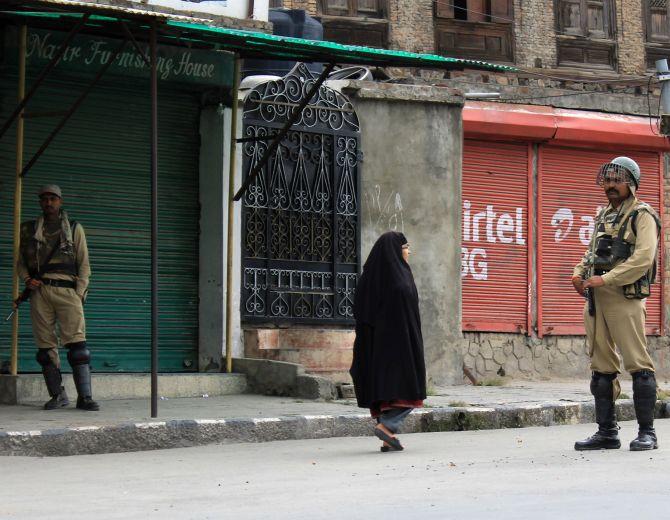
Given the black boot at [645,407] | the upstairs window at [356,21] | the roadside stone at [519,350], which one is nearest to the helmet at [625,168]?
the black boot at [645,407]

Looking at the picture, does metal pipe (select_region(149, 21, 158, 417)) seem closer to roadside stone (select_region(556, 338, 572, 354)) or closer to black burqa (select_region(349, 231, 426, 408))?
black burqa (select_region(349, 231, 426, 408))

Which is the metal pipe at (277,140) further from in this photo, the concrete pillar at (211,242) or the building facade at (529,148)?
the building facade at (529,148)

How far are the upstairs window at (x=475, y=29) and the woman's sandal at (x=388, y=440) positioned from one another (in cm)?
1186

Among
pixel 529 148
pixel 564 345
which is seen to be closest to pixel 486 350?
pixel 564 345

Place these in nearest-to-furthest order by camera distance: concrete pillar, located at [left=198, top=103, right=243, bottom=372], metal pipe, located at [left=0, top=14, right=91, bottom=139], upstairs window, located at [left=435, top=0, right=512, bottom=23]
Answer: metal pipe, located at [left=0, top=14, right=91, bottom=139] < concrete pillar, located at [left=198, top=103, right=243, bottom=372] < upstairs window, located at [left=435, top=0, right=512, bottom=23]

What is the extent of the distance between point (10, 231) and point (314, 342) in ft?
10.9

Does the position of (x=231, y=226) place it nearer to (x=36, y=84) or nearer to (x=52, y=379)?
(x=36, y=84)

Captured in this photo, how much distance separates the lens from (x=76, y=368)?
36.9 feet

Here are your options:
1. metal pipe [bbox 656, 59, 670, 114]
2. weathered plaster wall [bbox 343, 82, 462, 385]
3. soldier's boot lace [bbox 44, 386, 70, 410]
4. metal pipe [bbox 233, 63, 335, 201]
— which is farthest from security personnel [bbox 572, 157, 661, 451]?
metal pipe [bbox 656, 59, 670, 114]

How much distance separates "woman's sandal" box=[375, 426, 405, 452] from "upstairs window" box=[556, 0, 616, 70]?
12895mm

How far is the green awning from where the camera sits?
10602 mm

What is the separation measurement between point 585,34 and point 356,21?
4083 mm

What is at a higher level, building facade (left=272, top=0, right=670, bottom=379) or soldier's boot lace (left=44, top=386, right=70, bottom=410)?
building facade (left=272, top=0, right=670, bottom=379)

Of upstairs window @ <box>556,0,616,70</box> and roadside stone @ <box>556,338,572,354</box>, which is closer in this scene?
roadside stone @ <box>556,338,572,354</box>
